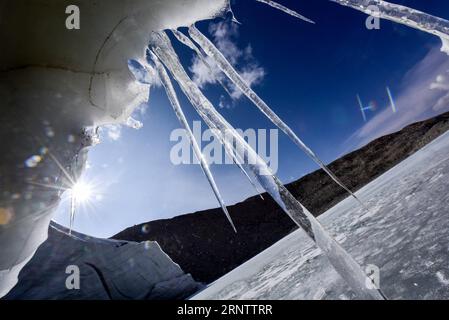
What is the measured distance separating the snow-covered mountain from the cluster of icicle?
7.11 metres

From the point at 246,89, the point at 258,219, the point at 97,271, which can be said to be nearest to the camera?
the point at 246,89

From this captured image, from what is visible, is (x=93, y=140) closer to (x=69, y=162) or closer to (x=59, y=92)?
(x=69, y=162)

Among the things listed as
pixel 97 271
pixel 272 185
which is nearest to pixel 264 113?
pixel 272 185

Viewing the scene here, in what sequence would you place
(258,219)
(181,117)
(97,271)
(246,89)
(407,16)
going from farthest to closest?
(258,219), (97,271), (181,117), (246,89), (407,16)

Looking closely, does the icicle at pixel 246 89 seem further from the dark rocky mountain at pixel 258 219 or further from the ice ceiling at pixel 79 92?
the dark rocky mountain at pixel 258 219

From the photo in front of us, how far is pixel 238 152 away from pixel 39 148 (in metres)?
0.92

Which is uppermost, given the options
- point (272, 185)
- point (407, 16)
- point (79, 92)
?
point (79, 92)

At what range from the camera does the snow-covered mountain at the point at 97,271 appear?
27.0 feet

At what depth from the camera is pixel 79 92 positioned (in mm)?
1403

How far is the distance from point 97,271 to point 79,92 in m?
9.54

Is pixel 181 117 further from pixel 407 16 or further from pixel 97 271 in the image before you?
pixel 97 271

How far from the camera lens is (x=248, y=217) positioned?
3894 centimetres
